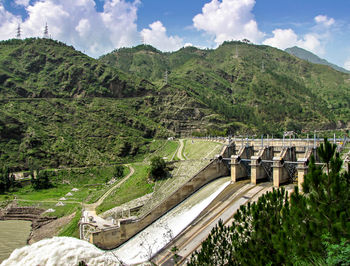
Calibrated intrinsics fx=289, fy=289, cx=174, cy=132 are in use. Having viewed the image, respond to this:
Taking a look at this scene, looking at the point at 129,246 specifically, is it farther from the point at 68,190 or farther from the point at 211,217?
the point at 68,190

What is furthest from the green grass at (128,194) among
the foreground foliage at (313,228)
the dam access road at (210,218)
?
the foreground foliage at (313,228)

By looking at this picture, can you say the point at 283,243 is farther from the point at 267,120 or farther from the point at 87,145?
the point at 267,120

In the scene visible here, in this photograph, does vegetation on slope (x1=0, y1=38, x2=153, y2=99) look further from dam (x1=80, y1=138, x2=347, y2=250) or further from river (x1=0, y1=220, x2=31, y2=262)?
dam (x1=80, y1=138, x2=347, y2=250)

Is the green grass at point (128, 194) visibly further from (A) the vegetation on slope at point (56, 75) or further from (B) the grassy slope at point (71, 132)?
(A) the vegetation on slope at point (56, 75)

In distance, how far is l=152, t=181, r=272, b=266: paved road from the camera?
2897cm

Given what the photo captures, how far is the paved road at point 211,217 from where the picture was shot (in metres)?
29.0

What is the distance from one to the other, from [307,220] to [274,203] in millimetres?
3281

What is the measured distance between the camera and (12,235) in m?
49.8

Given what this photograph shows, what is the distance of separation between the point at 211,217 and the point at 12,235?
3716 centimetres

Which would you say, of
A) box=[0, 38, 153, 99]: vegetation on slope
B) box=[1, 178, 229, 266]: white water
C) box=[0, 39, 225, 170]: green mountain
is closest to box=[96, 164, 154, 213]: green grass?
box=[1, 178, 229, 266]: white water

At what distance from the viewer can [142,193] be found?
46344 mm

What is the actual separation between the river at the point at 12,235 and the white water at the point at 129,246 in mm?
15114

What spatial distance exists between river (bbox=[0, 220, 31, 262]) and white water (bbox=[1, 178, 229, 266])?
49.6 feet

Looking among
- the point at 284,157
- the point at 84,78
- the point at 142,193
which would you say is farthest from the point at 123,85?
the point at 284,157
